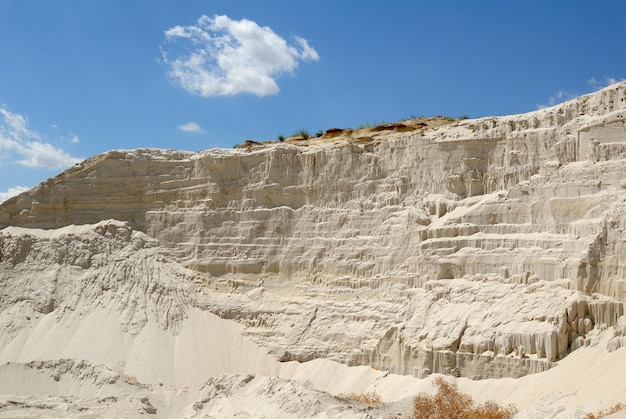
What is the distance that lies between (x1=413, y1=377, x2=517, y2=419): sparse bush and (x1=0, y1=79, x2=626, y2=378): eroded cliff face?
3.60ft

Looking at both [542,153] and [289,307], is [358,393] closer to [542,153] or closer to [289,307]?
[289,307]

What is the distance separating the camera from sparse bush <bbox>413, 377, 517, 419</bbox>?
16234mm

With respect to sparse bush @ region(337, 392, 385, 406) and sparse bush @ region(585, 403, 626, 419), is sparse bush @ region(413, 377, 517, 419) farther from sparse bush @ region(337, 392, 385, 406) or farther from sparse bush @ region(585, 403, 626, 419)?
sparse bush @ region(585, 403, 626, 419)

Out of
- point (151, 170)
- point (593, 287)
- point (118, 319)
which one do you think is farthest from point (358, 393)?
point (151, 170)

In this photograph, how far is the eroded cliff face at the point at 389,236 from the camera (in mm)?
18516

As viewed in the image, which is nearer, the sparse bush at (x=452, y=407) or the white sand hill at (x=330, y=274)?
the sparse bush at (x=452, y=407)

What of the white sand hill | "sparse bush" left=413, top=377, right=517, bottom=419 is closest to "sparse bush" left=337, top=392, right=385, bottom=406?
the white sand hill

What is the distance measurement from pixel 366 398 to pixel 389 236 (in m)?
6.13

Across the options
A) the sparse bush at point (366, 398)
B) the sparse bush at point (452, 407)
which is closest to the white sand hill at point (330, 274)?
the sparse bush at point (366, 398)

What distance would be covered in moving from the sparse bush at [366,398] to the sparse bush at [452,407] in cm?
155

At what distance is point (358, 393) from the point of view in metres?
20.7

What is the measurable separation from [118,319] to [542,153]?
1717 cm

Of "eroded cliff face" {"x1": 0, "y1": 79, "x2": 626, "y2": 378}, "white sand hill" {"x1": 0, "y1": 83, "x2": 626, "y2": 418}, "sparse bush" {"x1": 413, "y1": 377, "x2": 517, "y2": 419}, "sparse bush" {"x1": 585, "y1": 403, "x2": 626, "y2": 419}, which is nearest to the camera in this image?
"sparse bush" {"x1": 585, "y1": 403, "x2": 626, "y2": 419}

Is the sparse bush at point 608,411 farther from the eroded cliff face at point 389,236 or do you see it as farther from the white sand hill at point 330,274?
the eroded cliff face at point 389,236
